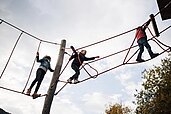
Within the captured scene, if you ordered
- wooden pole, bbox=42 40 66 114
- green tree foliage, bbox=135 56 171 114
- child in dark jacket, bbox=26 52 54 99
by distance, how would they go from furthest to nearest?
1. green tree foliage, bbox=135 56 171 114
2. child in dark jacket, bbox=26 52 54 99
3. wooden pole, bbox=42 40 66 114

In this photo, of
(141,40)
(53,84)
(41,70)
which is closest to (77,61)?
(41,70)

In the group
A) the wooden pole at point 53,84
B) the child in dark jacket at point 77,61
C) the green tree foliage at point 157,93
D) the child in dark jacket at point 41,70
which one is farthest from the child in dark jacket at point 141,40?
the green tree foliage at point 157,93

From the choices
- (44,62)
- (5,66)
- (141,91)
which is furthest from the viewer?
(141,91)

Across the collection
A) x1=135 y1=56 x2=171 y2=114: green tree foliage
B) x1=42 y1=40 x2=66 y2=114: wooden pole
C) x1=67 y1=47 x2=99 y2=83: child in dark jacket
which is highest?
x1=135 y1=56 x2=171 y2=114: green tree foliage

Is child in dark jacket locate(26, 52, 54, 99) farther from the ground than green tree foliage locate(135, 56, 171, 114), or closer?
closer

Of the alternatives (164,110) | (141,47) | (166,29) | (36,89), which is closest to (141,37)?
(141,47)

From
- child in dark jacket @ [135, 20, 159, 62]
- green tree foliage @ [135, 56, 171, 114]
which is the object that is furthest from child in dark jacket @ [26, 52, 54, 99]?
green tree foliage @ [135, 56, 171, 114]

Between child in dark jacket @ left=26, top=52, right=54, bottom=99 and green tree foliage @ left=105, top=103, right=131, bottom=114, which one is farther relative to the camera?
green tree foliage @ left=105, top=103, right=131, bottom=114

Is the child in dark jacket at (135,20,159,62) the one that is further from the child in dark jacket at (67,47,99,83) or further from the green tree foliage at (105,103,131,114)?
the green tree foliage at (105,103,131,114)

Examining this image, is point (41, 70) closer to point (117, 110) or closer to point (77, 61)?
point (77, 61)

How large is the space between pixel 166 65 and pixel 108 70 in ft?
62.3

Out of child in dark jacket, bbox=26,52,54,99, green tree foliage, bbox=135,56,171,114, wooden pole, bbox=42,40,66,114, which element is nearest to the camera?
wooden pole, bbox=42,40,66,114

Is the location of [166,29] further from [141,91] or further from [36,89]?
[141,91]

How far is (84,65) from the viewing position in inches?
349
